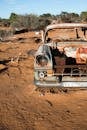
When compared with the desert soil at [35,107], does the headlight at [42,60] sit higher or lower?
higher

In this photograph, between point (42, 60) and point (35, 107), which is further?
point (42, 60)

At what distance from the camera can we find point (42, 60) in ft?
20.4

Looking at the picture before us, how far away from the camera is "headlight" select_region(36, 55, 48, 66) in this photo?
6.21m

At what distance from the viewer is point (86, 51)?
7344 millimetres

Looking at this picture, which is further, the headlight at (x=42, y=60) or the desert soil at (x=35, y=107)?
the headlight at (x=42, y=60)

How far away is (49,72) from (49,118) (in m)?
1.10

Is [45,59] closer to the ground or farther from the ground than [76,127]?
farther from the ground

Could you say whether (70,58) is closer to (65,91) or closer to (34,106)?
(65,91)

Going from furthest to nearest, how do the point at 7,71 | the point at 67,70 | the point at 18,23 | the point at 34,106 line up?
the point at 18,23
the point at 7,71
the point at 67,70
the point at 34,106

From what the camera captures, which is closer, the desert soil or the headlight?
the desert soil

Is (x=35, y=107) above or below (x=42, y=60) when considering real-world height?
below

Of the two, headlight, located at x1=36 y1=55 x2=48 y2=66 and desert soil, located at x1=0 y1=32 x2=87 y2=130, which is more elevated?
headlight, located at x1=36 y1=55 x2=48 y2=66

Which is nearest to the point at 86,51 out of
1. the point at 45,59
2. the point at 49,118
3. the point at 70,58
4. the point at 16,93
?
the point at 70,58

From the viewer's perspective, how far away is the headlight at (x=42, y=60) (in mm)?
6207
